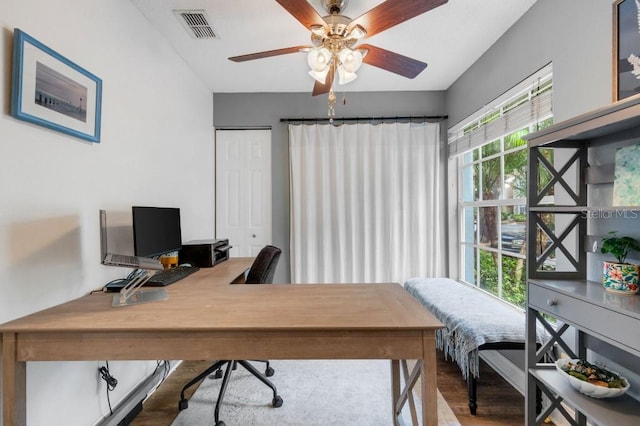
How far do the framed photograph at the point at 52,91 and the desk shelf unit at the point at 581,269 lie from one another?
229 cm

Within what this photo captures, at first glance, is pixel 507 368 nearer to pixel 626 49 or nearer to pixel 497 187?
pixel 497 187

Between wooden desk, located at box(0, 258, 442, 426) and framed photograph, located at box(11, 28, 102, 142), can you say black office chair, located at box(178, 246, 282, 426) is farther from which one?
framed photograph, located at box(11, 28, 102, 142)

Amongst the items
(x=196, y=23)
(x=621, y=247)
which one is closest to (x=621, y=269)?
(x=621, y=247)

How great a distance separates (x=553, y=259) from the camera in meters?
2.04

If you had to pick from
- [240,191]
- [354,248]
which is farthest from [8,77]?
[354,248]

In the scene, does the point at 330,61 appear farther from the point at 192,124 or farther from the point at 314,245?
the point at 314,245

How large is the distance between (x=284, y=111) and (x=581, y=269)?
3.00 m

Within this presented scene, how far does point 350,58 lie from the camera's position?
1709 millimetres

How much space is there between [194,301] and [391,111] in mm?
2939

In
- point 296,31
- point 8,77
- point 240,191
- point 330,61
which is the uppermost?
point 296,31

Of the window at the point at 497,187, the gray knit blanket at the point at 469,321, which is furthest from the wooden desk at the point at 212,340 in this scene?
the window at the point at 497,187

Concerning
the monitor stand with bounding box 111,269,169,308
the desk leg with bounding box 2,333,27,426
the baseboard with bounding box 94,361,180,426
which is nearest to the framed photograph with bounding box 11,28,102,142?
the monitor stand with bounding box 111,269,169,308

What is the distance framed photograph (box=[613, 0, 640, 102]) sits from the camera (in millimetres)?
1312

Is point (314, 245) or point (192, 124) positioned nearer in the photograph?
point (192, 124)
